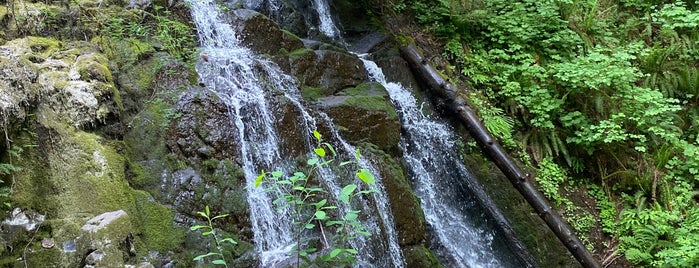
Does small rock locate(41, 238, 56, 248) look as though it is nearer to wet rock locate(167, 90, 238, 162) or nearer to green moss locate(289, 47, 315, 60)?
wet rock locate(167, 90, 238, 162)

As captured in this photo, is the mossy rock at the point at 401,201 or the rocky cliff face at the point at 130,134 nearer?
the rocky cliff face at the point at 130,134

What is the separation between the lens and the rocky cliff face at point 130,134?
11.5 ft

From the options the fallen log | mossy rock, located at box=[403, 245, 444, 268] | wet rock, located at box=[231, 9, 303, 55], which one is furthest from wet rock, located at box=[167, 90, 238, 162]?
the fallen log

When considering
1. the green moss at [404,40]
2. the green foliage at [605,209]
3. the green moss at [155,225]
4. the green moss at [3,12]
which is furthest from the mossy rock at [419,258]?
the green moss at [3,12]

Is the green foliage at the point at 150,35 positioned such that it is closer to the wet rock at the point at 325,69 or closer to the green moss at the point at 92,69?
the green moss at the point at 92,69

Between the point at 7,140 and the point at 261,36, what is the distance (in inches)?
139

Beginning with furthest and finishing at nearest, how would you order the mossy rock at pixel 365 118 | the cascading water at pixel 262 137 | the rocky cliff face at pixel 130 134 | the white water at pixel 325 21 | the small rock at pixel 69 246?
the white water at pixel 325 21, the mossy rock at pixel 365 118, the cascading water at pixel 262 137, the rocky cliff face at pixel 130 134, the small rock at pixel 69 246

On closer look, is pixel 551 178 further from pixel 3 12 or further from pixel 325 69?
pixel 3 12

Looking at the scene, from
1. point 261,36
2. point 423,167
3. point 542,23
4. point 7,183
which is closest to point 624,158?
point 542,23

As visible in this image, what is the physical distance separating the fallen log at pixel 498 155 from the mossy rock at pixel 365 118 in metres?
1.52

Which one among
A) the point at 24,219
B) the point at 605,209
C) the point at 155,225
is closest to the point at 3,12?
the point at 24,219

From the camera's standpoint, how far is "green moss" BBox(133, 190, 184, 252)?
395cm

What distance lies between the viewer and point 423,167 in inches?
259

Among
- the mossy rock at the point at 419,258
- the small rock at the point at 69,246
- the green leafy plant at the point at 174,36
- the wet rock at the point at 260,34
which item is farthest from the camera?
the wet rock at the point at 260,34
